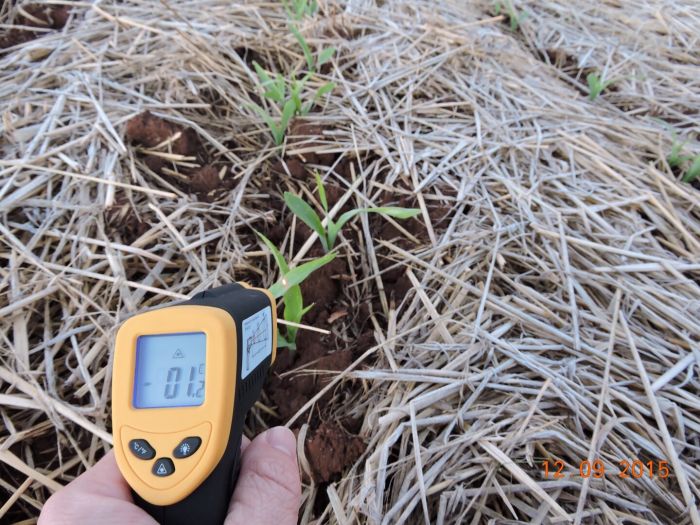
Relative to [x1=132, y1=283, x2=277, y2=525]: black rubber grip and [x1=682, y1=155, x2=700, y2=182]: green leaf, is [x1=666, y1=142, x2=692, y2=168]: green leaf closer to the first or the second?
[x1=682, y1=155, x2=700, y2=182]: green leaf

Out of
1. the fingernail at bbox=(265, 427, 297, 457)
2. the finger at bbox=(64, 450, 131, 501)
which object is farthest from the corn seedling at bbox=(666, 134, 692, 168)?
the finger at bbox=(64, 450, 131, 501)

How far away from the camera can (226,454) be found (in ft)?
2.44

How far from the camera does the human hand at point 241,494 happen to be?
2.01 feet

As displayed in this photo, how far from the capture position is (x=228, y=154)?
4.59ft

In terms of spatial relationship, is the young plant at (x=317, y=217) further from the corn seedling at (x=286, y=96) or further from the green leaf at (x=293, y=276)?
the corn seedling at (x=286, y=96)

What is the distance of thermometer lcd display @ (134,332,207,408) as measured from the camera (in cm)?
74

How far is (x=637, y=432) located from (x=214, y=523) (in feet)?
2.75

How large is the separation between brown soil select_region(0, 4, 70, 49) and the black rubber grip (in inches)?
60.5

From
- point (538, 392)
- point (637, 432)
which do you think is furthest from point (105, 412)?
point (637, 432)

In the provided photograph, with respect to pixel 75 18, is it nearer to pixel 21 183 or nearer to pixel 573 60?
pixel 21 183

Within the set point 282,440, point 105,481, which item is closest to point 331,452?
point 282,440

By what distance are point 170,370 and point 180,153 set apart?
2.71 feet
